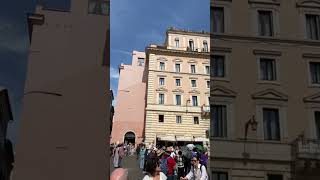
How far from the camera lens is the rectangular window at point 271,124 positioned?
0.75m

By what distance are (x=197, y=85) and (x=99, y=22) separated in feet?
1.03

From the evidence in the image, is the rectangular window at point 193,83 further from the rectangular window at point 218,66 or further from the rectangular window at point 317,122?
the rectangular window at point 317,122

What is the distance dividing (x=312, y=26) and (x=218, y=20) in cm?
20

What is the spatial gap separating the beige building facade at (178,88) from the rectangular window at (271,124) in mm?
118

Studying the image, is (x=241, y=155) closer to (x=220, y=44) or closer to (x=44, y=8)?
(x=220, y=44)

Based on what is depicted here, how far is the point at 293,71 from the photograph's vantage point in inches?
31.4

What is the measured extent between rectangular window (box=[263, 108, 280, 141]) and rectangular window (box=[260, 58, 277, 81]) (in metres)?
0.07

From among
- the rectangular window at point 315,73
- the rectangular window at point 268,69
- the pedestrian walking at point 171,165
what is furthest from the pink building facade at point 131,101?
the rectangular window at point 315,73

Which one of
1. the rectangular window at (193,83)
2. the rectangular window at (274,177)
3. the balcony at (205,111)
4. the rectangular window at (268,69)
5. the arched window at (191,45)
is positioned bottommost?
the rectangular window at (274,177)

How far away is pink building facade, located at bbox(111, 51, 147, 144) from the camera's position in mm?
814

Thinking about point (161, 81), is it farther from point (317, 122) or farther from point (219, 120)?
point (317, 122)

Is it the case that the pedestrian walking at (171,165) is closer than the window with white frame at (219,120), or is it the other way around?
the window with white frame at (219,120)

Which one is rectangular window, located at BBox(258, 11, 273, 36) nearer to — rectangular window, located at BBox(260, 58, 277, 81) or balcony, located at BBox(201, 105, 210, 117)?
rectangular window, located at BBox(260, 58, 277, 81)

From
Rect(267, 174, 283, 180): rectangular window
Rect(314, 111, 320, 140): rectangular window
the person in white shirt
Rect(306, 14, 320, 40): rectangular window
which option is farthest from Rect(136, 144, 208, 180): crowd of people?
Rect(306, 14, 320, 40): rectangular window
